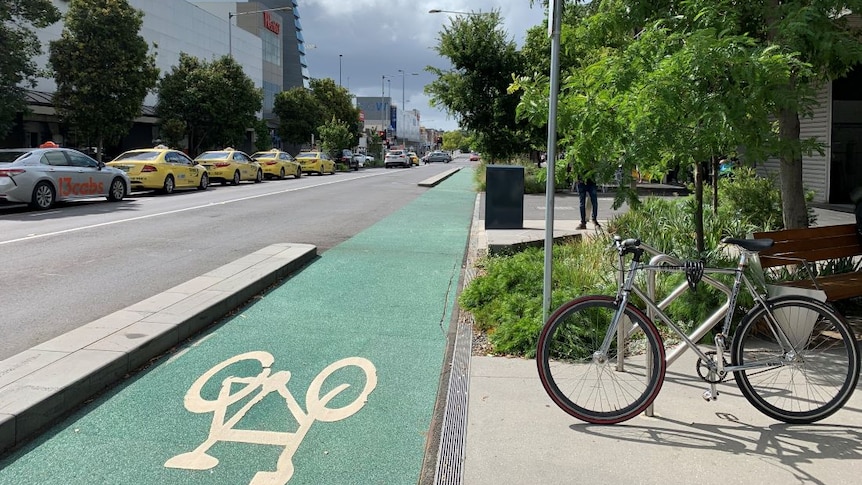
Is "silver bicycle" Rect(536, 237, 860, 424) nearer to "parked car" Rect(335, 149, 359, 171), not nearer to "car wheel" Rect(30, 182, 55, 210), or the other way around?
"car wheel" Rect(30, 182, 55, 210)

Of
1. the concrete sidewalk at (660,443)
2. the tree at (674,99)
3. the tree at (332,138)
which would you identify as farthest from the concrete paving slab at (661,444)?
the tree at (332,138)

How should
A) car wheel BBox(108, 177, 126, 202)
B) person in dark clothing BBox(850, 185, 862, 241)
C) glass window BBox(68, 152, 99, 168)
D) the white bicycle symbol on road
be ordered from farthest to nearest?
car wheel BBox(108, 177, 126, 202) → glass window BBox(68, 152, 99, 168) → person in dark clothing BBox(850, 185, 862, 241) → the white bicycle symbol on road

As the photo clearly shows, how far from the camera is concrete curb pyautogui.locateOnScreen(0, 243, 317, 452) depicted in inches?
154

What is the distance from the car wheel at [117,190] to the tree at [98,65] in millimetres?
7854

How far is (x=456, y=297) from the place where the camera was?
762 centimetres

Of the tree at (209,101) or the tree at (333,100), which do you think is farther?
the tree at (333,100)

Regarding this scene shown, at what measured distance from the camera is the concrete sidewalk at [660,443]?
3.41m

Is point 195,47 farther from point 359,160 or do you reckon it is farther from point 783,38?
point 783,38

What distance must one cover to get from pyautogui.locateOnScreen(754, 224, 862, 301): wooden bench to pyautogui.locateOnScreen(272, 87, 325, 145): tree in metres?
54.4

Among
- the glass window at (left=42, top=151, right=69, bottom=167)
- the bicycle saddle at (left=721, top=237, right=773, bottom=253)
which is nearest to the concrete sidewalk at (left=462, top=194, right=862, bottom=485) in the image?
the bicycle saddle at (left=721, top=237, right=773, bottom=253)

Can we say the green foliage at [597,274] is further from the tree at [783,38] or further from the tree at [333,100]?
the tree at [333,100]

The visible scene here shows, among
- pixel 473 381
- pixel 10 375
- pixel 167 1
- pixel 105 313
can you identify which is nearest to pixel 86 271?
pixel 105 313

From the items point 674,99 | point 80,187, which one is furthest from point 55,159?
point 674,99

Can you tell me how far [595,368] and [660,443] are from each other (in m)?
0.65
